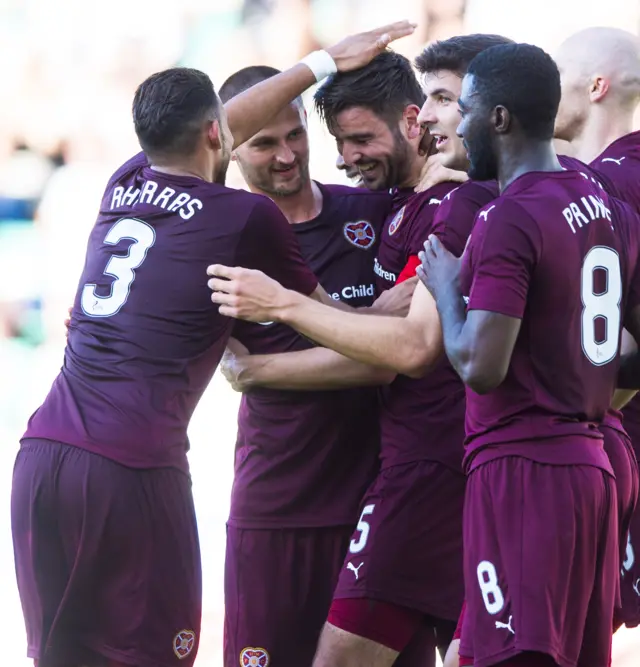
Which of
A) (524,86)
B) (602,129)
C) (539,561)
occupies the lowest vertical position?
(539,561)

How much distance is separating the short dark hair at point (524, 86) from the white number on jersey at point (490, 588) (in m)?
1.01

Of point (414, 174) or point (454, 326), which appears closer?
point (454, 326)

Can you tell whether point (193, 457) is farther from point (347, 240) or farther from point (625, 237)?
point (625, 237)

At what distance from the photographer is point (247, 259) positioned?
3557 mm

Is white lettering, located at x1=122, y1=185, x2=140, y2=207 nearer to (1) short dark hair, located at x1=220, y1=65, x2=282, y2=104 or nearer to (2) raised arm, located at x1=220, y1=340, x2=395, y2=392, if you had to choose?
(2) raised arm, located at x1=220, y1=340, x2=395, y2=392

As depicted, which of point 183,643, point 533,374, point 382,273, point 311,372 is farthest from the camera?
point 382,273

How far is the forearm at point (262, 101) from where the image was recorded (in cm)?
405

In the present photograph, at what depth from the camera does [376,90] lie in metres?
4.16

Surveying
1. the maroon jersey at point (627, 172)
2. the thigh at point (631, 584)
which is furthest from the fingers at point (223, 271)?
the thigh at point (631, 584)

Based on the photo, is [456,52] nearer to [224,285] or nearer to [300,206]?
[300,206]

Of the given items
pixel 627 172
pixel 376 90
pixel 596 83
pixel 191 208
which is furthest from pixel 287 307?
pixel 596 83

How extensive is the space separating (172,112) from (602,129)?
153cm

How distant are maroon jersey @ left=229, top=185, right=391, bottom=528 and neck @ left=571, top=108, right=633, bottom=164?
71 centimetres

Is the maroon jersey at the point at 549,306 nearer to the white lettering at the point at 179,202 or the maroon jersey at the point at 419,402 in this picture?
the maroon jersey at the point at 419,402
